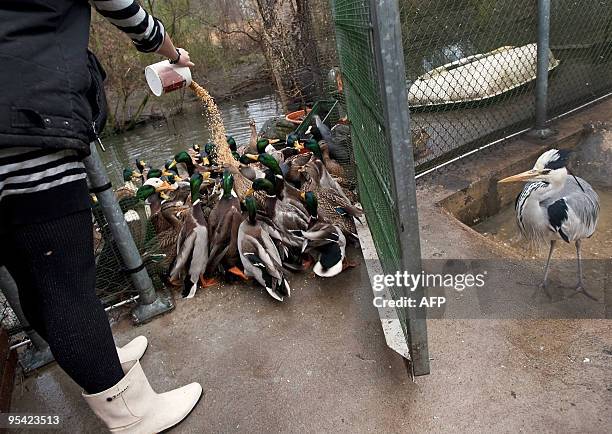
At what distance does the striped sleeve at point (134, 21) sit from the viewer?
157cm

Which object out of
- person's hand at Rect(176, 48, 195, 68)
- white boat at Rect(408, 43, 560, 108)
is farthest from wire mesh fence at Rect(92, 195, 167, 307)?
white boat at Rect(408, 43, 560, 108)

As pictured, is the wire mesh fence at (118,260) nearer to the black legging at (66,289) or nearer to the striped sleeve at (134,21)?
the black legging at (66,289)

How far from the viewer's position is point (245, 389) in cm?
211

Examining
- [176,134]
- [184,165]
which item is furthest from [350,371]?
[176,134]

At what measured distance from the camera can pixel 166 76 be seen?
2.46 m

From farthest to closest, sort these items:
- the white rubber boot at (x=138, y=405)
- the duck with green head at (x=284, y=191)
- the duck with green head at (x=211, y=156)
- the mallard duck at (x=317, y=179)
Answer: the duck with green head at (x=211, y=156)
the mallard duck at (x=317, y=179)
the duck with green head at (x=284, y=191)
the white rubber boot at (x=138, y=405)

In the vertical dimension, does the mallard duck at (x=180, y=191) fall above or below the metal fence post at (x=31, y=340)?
above

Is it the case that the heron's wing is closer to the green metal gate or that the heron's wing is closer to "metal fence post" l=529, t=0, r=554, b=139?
the green metal gate

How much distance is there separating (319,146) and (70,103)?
3206 mm

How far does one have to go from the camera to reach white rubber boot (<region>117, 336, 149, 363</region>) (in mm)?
2359

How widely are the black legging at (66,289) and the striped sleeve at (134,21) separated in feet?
2.41

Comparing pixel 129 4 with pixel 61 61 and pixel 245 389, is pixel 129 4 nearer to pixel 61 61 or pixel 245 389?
pixel 61 61

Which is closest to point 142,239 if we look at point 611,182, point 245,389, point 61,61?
point 245,389

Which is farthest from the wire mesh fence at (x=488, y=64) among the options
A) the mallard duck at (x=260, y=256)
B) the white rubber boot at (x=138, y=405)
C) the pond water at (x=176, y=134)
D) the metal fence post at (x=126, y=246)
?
the pond water at (x=176, y=134)
